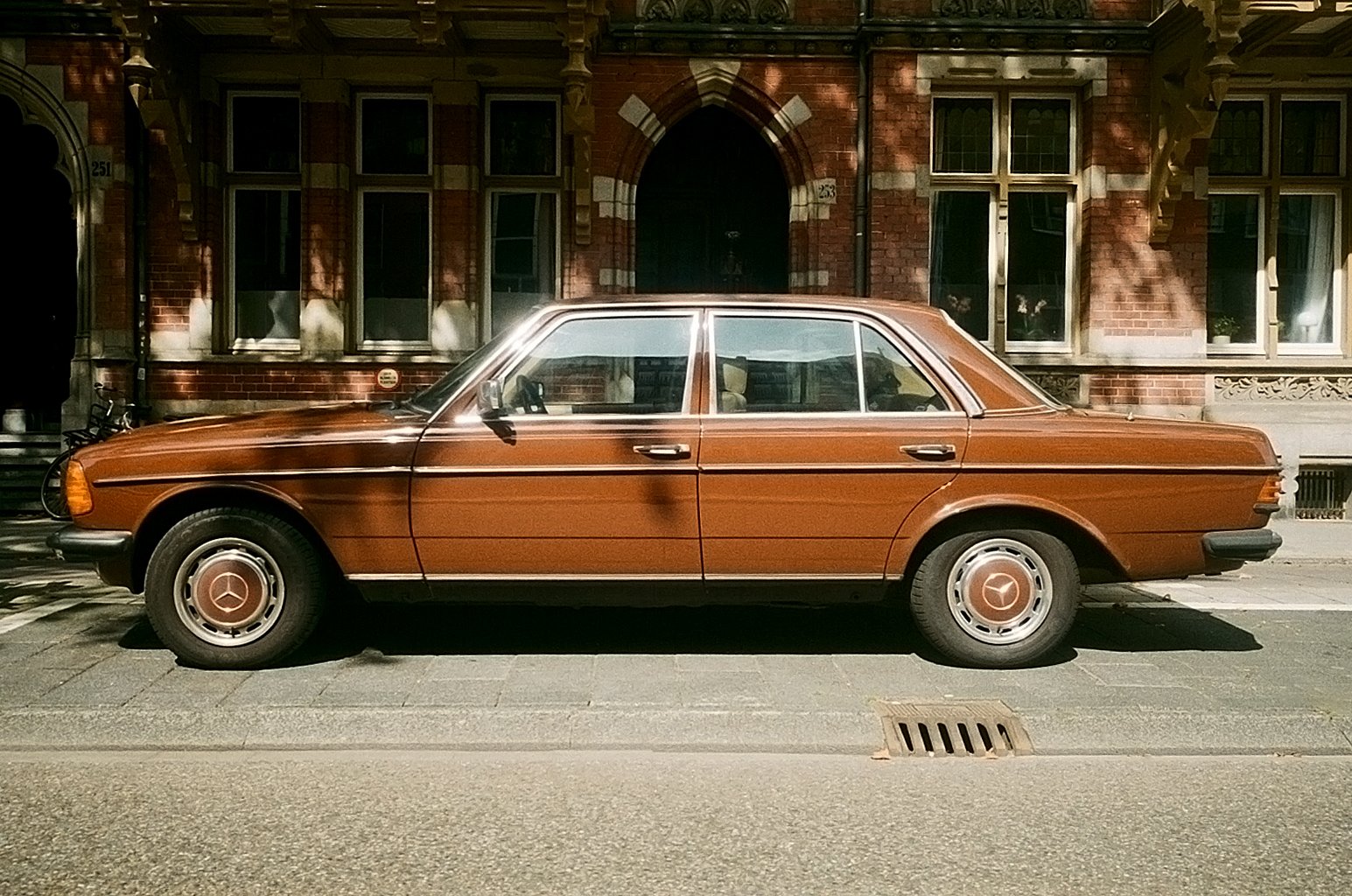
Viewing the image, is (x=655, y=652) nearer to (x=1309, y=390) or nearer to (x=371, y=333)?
(x=371, y=333)

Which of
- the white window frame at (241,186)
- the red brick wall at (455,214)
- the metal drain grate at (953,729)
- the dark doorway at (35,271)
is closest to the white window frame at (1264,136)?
the red brick wall at (455,214)

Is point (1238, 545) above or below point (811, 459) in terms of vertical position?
below

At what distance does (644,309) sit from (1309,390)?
9029mm

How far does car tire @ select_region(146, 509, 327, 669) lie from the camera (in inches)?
215

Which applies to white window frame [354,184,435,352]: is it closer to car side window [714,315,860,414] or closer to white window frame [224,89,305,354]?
white window frame [224,89,305,354]

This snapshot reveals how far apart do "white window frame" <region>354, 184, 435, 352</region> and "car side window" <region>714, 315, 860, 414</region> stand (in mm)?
7027

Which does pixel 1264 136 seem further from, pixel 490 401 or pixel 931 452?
pixel 490 401

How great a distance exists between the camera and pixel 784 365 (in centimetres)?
562

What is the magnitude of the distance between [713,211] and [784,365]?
7633 mm

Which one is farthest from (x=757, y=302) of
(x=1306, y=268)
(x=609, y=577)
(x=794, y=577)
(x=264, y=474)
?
(x=1306, y=268)

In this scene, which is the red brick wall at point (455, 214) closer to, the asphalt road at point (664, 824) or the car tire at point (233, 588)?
the car tire at point (233, 588)

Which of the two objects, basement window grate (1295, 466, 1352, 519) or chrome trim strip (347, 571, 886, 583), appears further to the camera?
basement window grate (1295, 466, 1352, 519)

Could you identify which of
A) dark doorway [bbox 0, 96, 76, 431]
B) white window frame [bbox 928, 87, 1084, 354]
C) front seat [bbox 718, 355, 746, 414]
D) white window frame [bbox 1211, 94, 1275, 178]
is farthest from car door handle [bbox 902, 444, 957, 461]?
dark doorway [bbox 0, 96, 76, 431]

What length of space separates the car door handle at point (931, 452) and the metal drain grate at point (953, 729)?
3.64 feet
